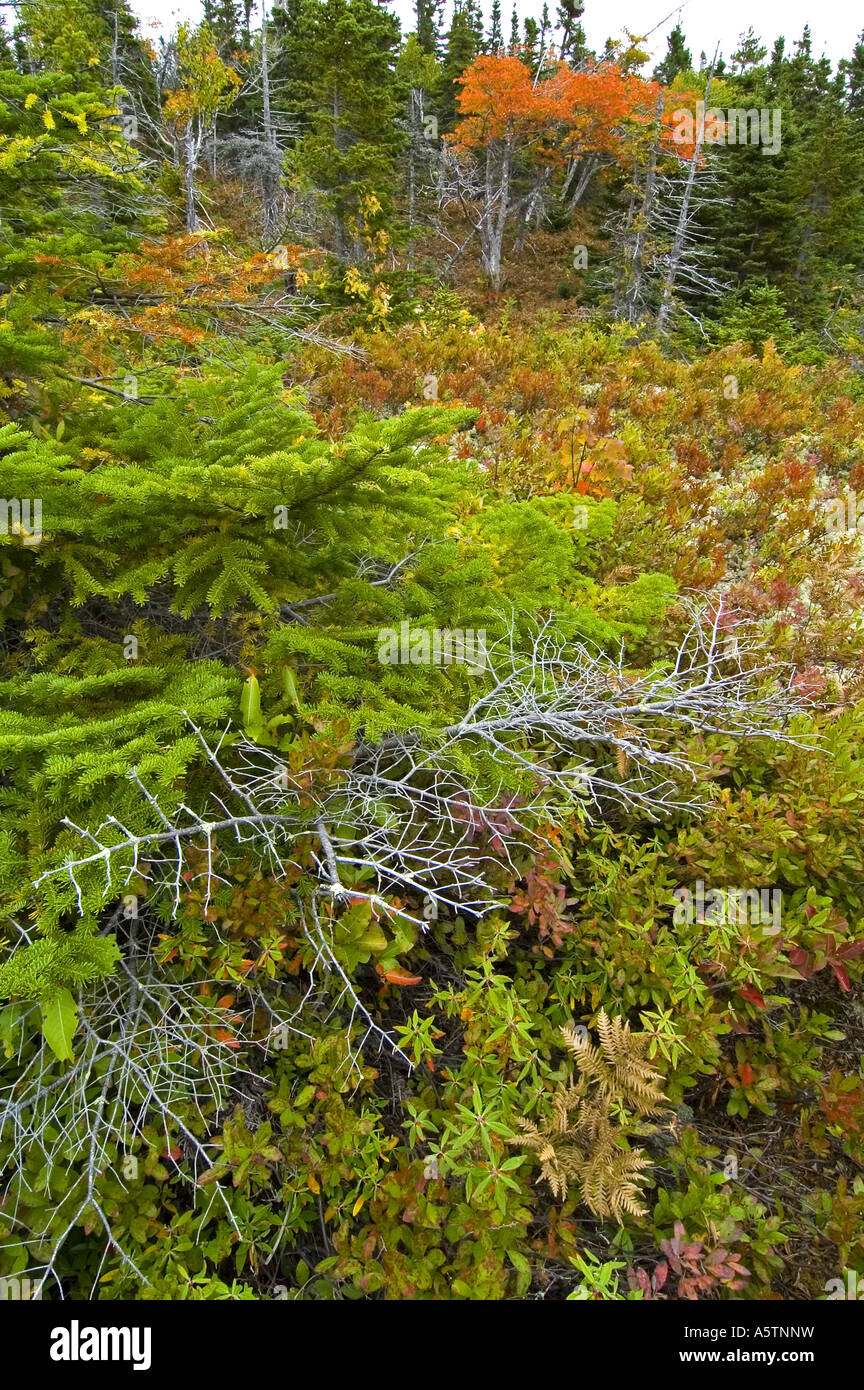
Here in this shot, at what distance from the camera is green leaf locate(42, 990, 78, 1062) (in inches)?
76.0

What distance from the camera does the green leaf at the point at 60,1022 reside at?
1.93m

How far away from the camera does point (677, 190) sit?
22.8 metres

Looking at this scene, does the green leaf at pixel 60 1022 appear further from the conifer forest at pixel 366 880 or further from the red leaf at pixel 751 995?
the red leaf at pixel 751 995

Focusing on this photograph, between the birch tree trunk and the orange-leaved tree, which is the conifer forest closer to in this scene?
the birch tree trunk

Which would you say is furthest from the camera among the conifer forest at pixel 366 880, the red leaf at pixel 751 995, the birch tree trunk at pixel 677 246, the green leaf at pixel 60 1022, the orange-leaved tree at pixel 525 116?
the orange-leaved tree at pixel 525 116

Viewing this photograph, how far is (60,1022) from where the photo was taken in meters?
1.96

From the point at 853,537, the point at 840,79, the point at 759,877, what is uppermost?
the point at 840,79

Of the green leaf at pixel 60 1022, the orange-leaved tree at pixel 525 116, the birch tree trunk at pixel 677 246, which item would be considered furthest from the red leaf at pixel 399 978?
the orange-leaved tree at pixel 525 116

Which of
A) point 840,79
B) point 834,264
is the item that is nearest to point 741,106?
point 834,264

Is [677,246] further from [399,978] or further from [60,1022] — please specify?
[60,1022]

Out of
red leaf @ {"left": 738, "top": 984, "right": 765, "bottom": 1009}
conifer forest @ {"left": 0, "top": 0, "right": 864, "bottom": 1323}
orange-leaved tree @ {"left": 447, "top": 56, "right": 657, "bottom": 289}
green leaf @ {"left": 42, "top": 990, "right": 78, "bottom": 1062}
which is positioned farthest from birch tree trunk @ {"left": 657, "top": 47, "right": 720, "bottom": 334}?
green leaf @ {"left": 42, "top": 990, "right": 78, "bottom": 1062}

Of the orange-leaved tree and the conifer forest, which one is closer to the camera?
the conifer forest

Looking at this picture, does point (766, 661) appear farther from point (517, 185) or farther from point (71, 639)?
point (517, 185)
